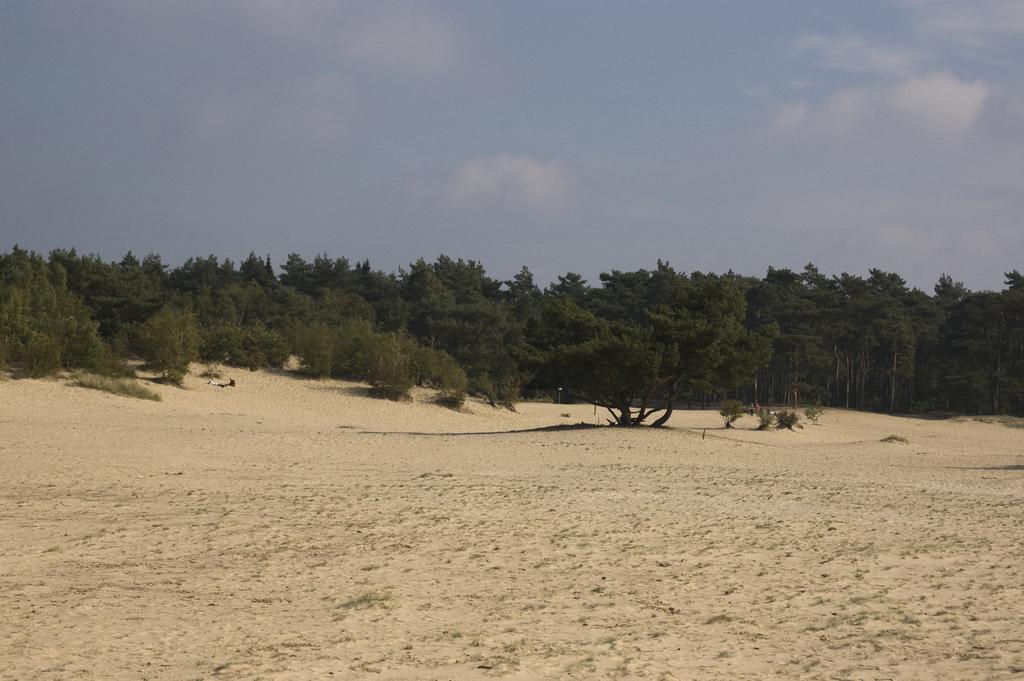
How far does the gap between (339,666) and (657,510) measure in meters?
7.44

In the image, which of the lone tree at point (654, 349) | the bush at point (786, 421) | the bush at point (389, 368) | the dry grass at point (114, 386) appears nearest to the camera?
the lone tree at point (654, 349)

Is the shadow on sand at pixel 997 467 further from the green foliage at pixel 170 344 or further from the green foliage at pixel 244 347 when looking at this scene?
the green foliage at pixel 244 347

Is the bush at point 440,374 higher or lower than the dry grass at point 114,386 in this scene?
higher

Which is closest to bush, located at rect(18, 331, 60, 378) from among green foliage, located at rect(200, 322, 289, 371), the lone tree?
green foliage, located at rect(200, 322, 289, 371)

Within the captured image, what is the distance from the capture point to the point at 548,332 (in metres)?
31.0

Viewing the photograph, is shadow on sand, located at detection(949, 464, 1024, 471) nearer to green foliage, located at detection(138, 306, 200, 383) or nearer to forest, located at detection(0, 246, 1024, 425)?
forest, located at detection(0, 246, 1024, 425)

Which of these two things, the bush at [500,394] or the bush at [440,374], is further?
the bush at [500,394]

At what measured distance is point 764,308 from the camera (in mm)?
69875

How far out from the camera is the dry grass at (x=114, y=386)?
32.1 metres

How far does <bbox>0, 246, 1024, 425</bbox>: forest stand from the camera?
30.2 m

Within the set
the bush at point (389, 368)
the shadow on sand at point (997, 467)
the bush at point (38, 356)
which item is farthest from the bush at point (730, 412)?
the bush at point (38, 356)

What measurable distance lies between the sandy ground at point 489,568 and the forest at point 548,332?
32.1 ft

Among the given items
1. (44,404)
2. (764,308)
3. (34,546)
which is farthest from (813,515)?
(764,308)

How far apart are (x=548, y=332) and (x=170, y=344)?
49.4 ft
